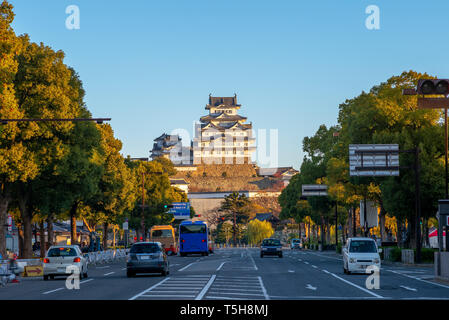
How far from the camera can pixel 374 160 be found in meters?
52.1

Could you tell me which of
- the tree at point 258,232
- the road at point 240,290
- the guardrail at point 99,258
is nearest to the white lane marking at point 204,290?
the road at point 240,290

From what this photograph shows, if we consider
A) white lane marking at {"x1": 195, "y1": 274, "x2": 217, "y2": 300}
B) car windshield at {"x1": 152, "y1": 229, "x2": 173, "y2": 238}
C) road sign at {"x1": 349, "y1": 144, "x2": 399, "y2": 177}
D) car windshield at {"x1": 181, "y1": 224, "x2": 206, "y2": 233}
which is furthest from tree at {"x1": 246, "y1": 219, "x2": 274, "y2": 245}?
white lane marking at {"x1": 195, "y1": 274, "x2": 217, "y2": 300}

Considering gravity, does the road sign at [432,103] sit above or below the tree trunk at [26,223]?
above

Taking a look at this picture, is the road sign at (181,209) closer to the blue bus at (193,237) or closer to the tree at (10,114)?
the blue bus at (193,237)

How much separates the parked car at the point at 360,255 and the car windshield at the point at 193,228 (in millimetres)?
34999

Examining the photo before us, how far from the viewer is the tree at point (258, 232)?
161000mm

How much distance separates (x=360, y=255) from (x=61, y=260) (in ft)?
44.7

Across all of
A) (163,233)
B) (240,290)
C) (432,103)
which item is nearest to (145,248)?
(240,290)

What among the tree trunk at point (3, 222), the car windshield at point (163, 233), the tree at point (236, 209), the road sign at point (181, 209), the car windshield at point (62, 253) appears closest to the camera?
the car windshield at point (62, 253)

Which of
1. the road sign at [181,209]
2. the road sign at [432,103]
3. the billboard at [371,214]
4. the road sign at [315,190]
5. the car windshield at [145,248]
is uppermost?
the road sign at [432,103]

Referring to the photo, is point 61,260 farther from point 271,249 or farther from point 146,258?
point 271,249
